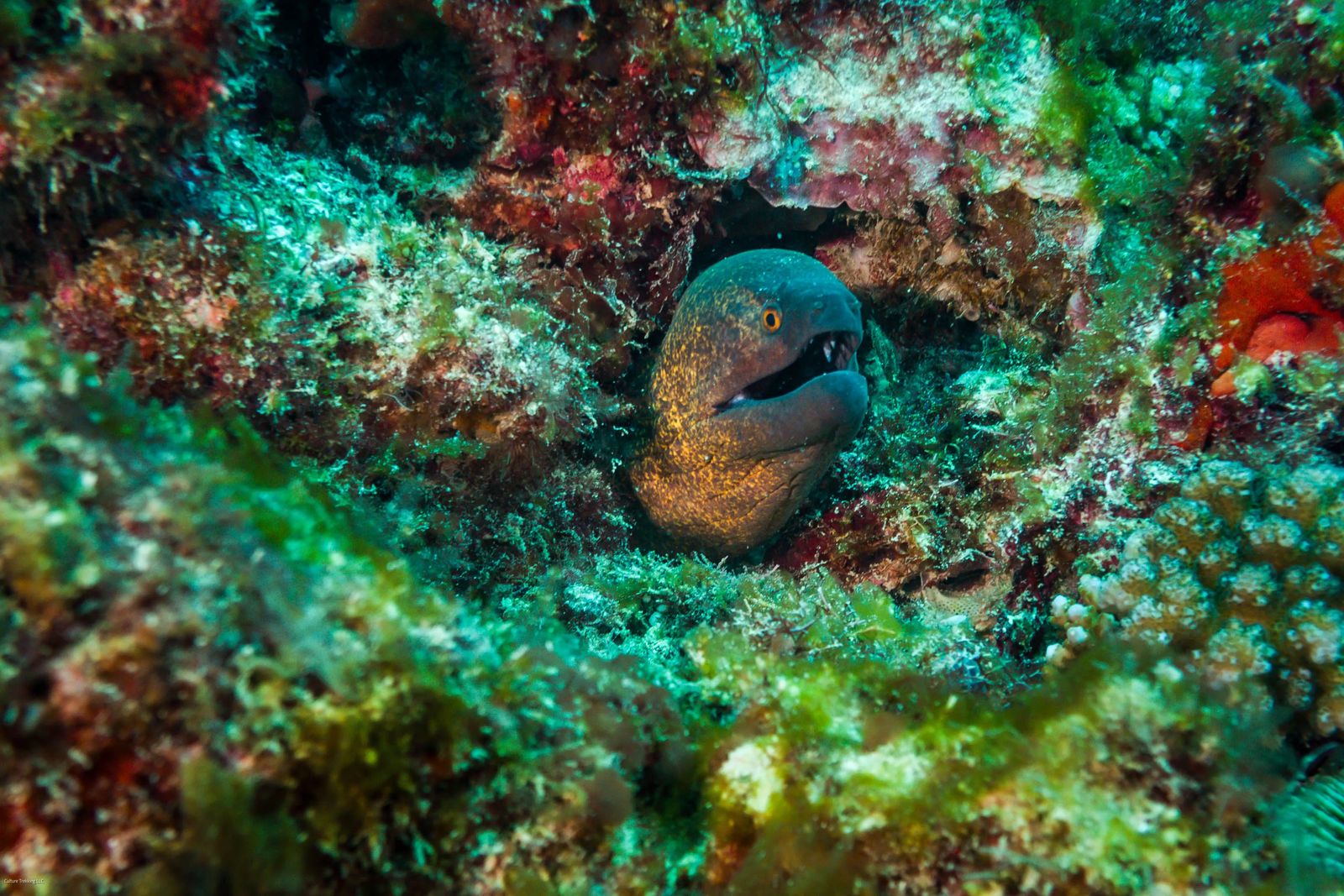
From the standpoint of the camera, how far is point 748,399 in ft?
10.9

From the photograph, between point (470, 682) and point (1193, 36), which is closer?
point (470, 682)

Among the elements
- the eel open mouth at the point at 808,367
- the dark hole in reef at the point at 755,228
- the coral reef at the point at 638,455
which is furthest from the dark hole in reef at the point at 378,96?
the eel open mouth at the point at 808,367

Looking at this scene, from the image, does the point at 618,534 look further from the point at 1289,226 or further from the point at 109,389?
the point at 1289,226

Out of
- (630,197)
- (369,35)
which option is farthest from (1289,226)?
(369,35)

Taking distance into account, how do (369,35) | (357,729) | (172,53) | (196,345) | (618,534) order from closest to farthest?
1. (357,729)
2. (172,53)
3. (196,345)
4. (369,35)
5. (618,534)

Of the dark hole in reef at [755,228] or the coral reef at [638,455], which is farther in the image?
the dark hole in reef at [755,228]

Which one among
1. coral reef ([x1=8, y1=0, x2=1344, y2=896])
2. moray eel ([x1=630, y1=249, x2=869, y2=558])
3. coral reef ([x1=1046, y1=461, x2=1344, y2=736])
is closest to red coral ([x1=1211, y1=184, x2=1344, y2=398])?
coral reef ([x1=8, y1=0, x2=1344, y2=896])

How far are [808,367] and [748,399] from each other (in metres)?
0.34

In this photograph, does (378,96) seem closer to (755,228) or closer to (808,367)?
(755,228)

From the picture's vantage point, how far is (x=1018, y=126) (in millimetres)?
3182

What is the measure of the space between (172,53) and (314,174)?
0.94m

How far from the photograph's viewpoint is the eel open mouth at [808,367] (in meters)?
3.24

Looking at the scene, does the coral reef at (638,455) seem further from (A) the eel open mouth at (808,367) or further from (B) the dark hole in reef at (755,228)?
(A) the eel open mouth at (808,367)

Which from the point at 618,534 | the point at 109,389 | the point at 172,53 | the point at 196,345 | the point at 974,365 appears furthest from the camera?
the point at 974,365
